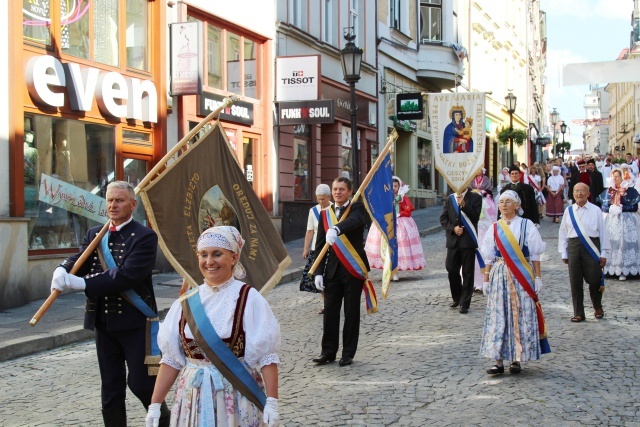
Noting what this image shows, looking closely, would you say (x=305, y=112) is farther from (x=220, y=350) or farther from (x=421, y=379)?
(x=220, y=350)

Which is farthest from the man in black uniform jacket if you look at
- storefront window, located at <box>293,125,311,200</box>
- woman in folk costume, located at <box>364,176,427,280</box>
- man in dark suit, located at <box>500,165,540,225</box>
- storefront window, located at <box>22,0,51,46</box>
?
storefront window, located at <box>293,125,311,200</box>

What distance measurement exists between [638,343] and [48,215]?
27.8 feet

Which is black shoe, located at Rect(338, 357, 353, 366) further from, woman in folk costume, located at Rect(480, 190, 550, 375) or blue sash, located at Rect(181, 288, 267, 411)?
blue sash, located at Rect(181, 288, 267, 411)

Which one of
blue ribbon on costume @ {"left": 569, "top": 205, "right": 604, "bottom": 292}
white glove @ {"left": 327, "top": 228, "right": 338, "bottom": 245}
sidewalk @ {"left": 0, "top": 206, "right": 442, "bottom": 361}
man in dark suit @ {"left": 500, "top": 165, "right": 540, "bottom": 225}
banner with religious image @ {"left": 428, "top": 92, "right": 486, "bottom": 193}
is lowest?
sidewalk @ {"left": 0, "top": 206, "right": 442, "bottom": 361}

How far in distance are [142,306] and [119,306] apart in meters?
0.14

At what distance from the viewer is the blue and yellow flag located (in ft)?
31.1

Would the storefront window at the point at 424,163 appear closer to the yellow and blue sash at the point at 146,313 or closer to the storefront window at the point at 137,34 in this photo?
the storefront window at the point at 137,34

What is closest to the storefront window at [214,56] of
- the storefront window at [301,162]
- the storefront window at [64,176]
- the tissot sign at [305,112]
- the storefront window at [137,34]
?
the tissot sign at [305,112]

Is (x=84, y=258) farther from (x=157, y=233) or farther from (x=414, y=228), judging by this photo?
(x=414, y=228)

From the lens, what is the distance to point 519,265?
7648 mm

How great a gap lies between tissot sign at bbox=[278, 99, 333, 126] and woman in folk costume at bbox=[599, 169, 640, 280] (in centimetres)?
727

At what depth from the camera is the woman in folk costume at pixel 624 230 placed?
44.3ft

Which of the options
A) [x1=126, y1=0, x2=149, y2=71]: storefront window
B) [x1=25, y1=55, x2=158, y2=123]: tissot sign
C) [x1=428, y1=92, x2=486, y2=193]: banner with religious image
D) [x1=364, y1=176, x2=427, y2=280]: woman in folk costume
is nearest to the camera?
[x1=428, y1=92, x2=486, y2=193]: banner with religious image

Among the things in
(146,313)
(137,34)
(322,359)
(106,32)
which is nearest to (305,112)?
(137,34)
